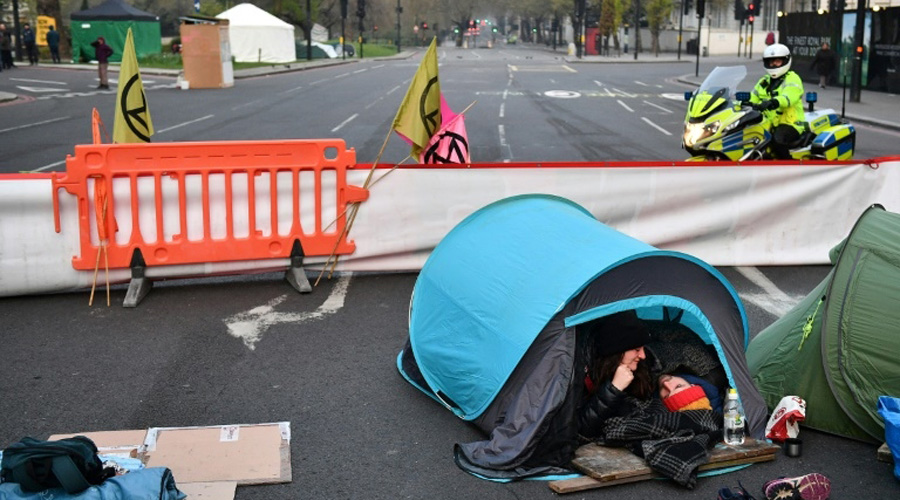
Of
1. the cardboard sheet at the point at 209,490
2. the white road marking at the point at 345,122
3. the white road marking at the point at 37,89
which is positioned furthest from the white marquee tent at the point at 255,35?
the cardboard sheet at the point at 209,490

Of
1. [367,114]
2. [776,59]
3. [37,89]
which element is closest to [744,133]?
[776,59]

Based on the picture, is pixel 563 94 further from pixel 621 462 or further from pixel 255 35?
pixel 621 462

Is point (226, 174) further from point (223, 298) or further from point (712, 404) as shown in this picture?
point (712, 404)

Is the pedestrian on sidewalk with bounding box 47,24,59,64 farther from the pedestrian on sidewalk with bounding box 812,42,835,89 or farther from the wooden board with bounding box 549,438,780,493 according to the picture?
the wooden board with bounding box 549,438,780,493

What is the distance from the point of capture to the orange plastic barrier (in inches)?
333

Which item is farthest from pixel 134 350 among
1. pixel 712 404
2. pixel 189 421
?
pixel 712 404

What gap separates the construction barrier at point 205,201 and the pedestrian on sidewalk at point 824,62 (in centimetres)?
2842

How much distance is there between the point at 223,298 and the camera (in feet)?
28.7

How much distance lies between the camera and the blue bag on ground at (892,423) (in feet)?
16.9

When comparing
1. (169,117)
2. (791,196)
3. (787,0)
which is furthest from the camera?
(787,0)

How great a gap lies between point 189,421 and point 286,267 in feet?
10.5

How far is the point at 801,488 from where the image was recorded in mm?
4844

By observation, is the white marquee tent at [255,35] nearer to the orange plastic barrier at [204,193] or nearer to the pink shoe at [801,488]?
the orange plastic barrier at [204,193]

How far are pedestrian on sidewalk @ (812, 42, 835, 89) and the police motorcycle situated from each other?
22741 millimetres
